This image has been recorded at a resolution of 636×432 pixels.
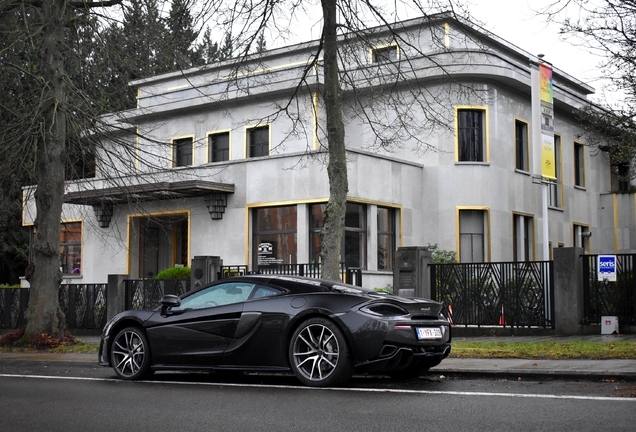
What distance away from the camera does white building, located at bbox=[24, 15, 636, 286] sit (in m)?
27.1

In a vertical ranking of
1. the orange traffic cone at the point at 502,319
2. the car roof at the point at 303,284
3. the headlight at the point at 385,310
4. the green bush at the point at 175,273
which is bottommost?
the orange traffic cone at the point at 502,319

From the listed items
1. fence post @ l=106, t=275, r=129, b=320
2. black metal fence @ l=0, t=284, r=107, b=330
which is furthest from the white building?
black metal fence @ l=0, t=284, r=107, b=330

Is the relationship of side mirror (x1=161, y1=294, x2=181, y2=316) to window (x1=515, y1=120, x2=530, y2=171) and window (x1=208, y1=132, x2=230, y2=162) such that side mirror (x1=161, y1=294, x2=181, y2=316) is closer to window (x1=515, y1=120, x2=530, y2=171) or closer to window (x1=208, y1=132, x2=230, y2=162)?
window (x1=208, y1=132, x2=230, y2=162)

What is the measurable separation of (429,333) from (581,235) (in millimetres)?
28001

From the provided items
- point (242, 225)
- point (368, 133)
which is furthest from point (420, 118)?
point (242, 225)

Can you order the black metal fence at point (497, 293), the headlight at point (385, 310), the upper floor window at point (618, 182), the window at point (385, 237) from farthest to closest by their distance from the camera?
A: the upper floor window at point (618, 182) → the window at point (385, 237) → the black metal fence at point (497, 293) → the headlight at point (385, 310)

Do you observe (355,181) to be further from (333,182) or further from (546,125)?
(333,182)

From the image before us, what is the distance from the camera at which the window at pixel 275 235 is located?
2758cm

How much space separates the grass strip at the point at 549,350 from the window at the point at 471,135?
14894mm

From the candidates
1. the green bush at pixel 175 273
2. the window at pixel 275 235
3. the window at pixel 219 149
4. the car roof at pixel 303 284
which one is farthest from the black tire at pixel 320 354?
the window at pixel 219 149

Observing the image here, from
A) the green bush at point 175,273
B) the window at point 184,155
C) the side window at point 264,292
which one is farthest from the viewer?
the window at point 184,155

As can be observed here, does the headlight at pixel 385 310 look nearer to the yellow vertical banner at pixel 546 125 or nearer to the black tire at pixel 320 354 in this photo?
the black tire at pixel 320 354

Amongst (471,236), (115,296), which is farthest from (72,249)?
(471,236)

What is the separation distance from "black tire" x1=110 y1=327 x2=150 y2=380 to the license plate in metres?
3.78
